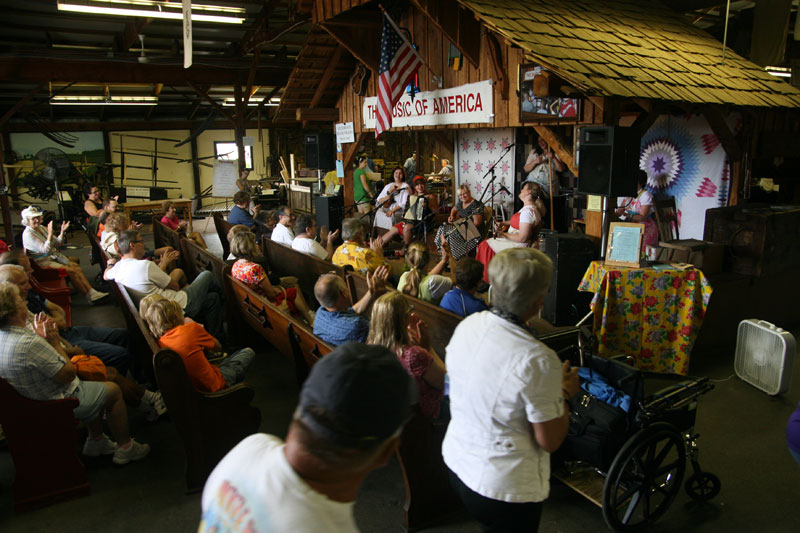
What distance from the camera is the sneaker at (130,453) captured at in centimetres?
350

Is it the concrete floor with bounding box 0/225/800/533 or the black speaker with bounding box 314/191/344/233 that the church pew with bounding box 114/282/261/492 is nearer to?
the concrete floor with bounding box 0/225/800/533

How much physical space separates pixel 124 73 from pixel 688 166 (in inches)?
413

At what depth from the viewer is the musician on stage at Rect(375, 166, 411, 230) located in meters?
9.19

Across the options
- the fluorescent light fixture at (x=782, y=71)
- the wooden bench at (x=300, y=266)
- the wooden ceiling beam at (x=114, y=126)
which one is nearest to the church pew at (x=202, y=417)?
the wooden bench at (x=300, y=266)

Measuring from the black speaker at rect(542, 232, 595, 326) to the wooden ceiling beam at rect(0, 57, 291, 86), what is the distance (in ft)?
32.1

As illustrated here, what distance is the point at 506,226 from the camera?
22.9 ft

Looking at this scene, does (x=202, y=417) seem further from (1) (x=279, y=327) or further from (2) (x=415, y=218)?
(2) (x=415, y=218)

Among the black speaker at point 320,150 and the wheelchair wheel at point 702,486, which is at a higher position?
the black speaker at point 320,150

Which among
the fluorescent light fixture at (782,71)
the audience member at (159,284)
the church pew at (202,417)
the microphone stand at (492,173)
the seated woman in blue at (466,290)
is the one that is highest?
the fluorescent light fixture at (782,71)

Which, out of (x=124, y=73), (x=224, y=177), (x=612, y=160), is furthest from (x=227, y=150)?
(x=612, y=160)

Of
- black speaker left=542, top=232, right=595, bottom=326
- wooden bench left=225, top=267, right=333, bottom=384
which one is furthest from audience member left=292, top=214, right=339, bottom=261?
black speaker left=542, top=232, right=595, bottom=326

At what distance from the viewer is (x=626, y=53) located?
5766 mm

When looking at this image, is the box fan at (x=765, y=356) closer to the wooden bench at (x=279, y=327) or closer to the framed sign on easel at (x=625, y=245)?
the framed sign on easel at (x=625, y=245)

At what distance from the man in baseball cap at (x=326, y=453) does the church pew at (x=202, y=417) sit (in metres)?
2.17
